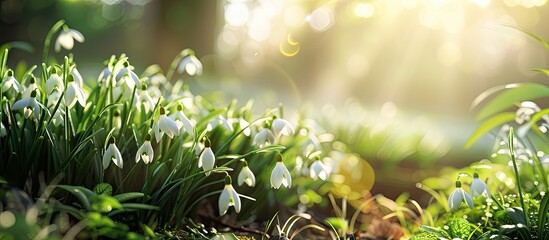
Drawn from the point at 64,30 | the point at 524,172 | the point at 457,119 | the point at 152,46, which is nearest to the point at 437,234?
the point at 524,172

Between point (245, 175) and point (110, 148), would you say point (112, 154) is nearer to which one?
point (110, 148)

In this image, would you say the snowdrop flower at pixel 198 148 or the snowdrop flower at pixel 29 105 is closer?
the snowdrop flower at pixel 29 105

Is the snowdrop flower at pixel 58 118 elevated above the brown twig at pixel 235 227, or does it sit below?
above

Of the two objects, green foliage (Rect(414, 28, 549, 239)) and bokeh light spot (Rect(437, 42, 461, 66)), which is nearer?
green foliage (Rect(414, 28, 549, 239))

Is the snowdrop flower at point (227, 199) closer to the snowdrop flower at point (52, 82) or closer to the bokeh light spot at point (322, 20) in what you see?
the snowdrop flower at point (52, 82)

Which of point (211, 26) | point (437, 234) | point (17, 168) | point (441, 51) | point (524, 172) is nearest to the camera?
point (17, 168)

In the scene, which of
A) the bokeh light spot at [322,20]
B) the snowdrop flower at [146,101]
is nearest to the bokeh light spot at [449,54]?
the bokeh light spot at [322,20]

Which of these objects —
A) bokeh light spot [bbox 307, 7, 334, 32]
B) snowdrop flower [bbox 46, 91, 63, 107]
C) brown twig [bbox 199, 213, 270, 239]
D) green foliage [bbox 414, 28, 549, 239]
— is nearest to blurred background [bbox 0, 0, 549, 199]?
bokeh light spot [bbox 307, 7, 334, 32]

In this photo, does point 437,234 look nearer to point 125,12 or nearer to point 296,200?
point 296,200

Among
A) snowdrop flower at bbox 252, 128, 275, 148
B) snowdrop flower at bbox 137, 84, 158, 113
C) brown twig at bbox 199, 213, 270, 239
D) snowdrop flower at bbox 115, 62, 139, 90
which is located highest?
snowdrop flower at bbox 115, 62, 139, 90

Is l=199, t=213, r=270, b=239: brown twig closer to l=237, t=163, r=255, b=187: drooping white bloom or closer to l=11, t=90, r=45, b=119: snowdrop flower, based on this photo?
l=237, t=163, r=255, b=187: drooping white bloom

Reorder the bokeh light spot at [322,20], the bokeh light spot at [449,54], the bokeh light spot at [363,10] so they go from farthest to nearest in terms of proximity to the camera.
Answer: the bokeh light spot at [322,20] → the bokeh light spot at [449,54] → the bokeh light spot at [363,10]
